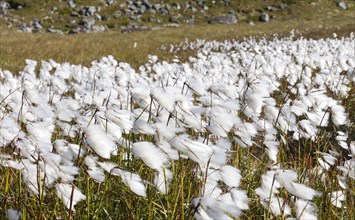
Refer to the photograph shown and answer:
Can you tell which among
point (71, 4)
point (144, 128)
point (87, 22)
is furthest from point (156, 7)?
point (144, 128)

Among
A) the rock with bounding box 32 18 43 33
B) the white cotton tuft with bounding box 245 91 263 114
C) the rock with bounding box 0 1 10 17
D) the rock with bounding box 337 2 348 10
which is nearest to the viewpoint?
the white cotton tuft with bounding box 245 91 263 114

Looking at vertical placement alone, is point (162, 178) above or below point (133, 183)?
below

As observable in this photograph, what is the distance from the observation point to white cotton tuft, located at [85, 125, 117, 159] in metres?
1.60

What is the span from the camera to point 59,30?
147 feet

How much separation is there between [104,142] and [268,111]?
4.60 feet

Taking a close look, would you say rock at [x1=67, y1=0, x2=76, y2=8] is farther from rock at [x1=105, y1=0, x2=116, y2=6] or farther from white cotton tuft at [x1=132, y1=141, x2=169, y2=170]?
white cotton tuft at [x1=132, y1=141, x2=169, y2=170]

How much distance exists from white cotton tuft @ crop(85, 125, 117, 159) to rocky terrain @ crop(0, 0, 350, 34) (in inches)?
1781

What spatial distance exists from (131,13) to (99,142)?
51.8m

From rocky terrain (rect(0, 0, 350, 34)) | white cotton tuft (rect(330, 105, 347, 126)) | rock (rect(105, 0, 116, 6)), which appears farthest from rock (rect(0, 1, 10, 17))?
white cotton tuft (rect(330, 105, 347, 126))

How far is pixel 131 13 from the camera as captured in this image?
2040 inches

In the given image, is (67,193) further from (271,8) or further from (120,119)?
(271,8)

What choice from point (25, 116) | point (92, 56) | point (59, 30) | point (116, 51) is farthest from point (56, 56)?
point (59, 30)

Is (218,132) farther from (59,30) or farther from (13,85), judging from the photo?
(59,30)

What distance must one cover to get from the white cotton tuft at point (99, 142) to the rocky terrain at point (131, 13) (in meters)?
45.2
